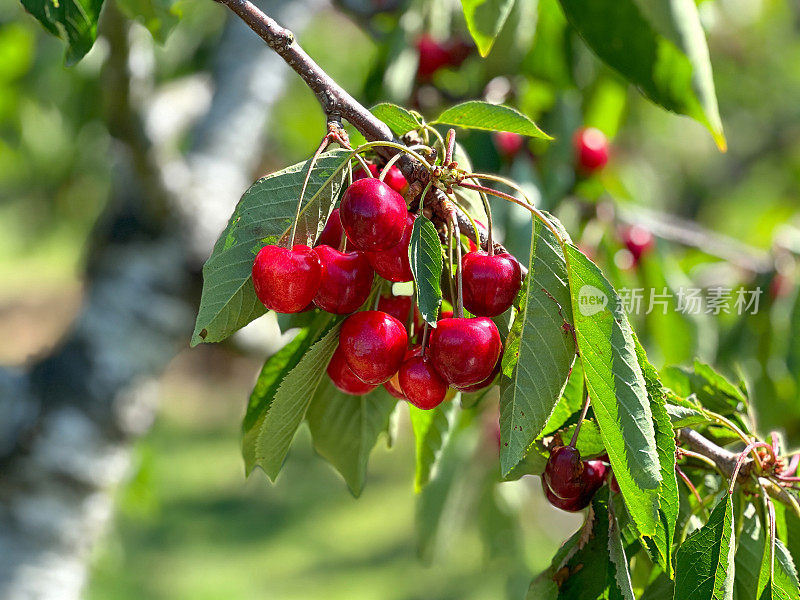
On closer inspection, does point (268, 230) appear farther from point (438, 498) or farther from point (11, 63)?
point (11, 63)

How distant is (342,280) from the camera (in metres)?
0.70

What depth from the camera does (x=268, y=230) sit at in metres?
0.70

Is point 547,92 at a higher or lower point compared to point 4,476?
higher

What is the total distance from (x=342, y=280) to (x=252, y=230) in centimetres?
9

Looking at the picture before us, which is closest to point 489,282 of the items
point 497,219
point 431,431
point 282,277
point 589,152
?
point 282,277

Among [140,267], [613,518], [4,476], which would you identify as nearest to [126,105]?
[140,267]

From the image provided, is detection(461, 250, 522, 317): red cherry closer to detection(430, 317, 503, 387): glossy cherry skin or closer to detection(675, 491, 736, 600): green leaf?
detection(430, 317, 503, 387): glossy cherry skin

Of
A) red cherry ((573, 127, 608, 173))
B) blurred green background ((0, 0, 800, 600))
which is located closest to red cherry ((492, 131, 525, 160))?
blurred green background ((0, 0, 800, 600))

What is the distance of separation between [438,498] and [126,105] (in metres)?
0.95

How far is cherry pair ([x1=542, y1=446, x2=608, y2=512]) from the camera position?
29.4 inches

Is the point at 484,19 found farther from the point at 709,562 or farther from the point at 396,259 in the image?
the point at 709,562

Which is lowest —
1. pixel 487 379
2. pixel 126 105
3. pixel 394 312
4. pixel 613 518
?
pixel 613 518

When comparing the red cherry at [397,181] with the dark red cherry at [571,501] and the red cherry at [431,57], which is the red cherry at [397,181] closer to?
the dark red cherry at [571,501]

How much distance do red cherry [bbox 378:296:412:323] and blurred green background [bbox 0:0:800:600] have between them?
431mm
